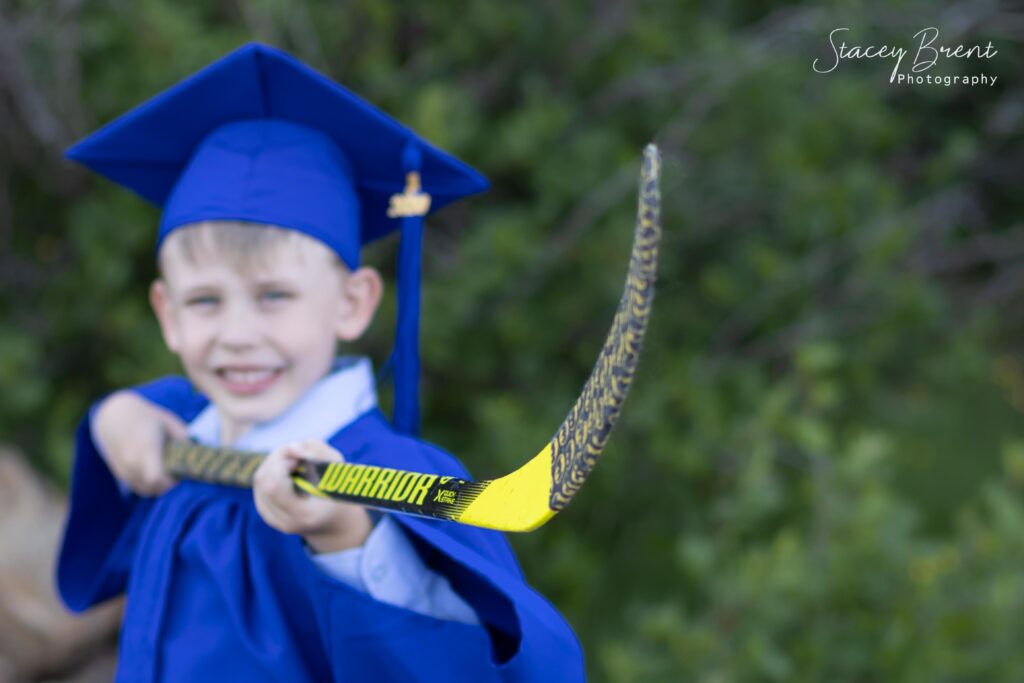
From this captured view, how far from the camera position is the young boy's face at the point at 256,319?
4.93ft

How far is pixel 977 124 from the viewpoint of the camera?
418 centimetres

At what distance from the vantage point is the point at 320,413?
1.57m

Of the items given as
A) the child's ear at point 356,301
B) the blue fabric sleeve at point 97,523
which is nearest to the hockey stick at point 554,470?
the child's ear at point 356,301

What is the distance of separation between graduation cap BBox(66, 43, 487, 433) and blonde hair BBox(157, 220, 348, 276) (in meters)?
0.02

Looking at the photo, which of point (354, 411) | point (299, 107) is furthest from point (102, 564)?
point (299, 107)

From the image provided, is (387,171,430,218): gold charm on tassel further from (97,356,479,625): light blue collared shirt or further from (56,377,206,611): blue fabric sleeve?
(56,377,206,611): blue fabric sleeve

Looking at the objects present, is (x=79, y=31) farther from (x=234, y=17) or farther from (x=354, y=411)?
(x=354, y=411)

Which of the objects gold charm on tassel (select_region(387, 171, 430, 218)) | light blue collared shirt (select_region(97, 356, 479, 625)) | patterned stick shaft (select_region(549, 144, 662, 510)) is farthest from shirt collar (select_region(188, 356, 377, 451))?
patterned stick shaft (select_region(549, 144, 662, 510))

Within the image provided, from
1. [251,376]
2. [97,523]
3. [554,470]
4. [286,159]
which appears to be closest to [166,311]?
[251,376]

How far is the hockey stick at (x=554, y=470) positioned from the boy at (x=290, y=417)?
0.44 ft

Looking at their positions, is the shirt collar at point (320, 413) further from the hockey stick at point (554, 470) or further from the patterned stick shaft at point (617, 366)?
the patterned stick shaft at point (617, 366)

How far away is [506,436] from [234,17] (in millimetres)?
1420

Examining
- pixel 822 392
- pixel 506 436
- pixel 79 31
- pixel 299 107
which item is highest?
pixel 79 31

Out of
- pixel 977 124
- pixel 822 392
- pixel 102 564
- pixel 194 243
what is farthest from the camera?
pixel 977 124
